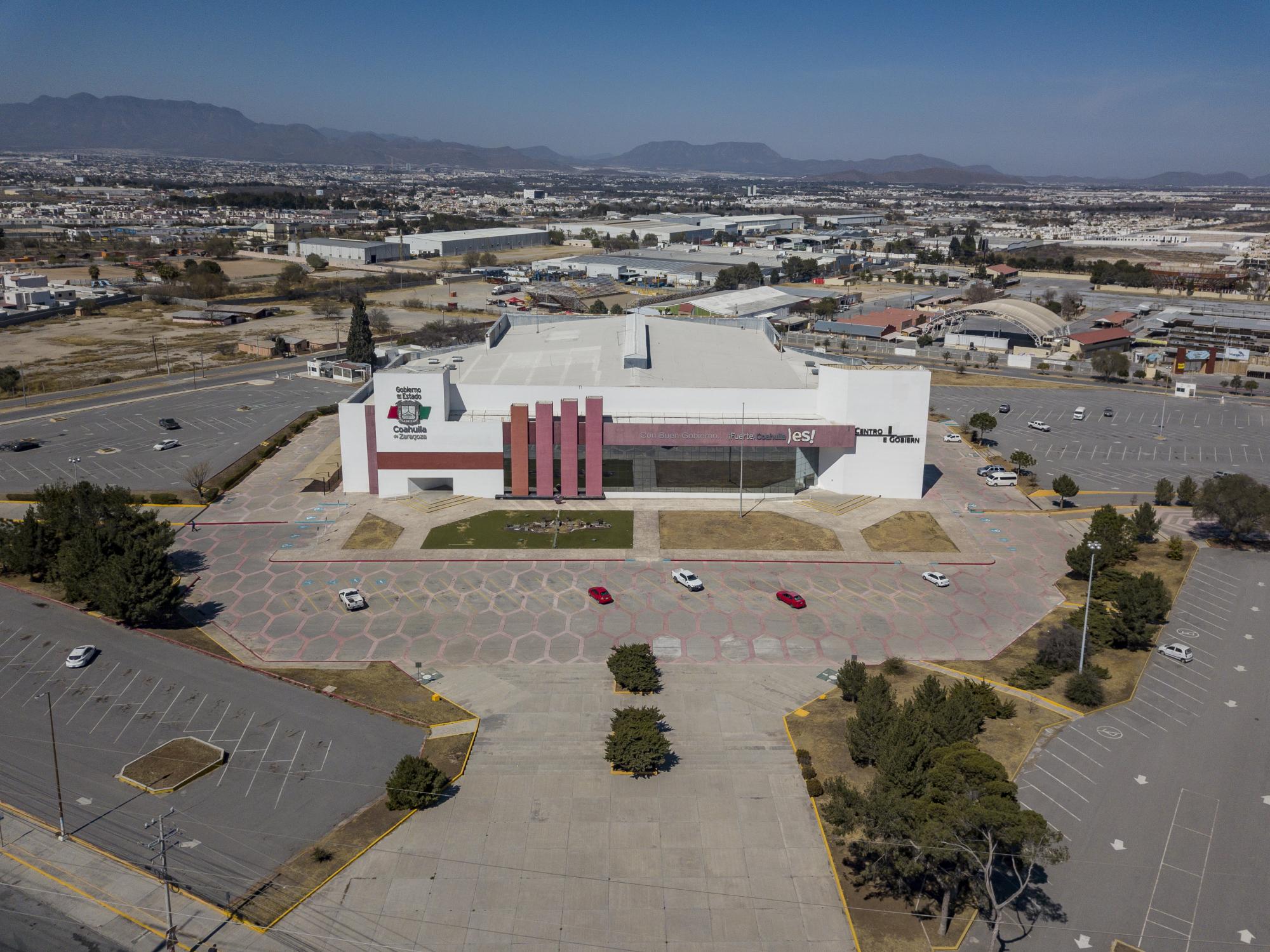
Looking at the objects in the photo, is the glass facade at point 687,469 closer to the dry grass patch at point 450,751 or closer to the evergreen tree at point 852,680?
the evergreen tree at point 852,680

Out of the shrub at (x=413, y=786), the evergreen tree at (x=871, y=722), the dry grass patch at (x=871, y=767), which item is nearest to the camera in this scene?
the dry grass patch at (x=871, y=767)

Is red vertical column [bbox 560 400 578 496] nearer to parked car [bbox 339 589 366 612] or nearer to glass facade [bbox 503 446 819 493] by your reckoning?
glass facade [bbox 503 446 819 493]

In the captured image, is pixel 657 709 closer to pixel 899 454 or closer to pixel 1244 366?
pixel 899 454

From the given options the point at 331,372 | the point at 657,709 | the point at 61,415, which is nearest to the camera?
the point at 657,709

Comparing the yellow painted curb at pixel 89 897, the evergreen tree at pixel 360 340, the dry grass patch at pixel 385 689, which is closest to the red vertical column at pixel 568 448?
the dry grass patch at pixel 385 689

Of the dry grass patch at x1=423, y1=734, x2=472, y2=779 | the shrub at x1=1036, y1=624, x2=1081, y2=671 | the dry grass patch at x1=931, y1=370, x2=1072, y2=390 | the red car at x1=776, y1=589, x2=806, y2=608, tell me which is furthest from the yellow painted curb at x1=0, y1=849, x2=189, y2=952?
the dry grass patch at x1=931, y1=370, x2=1072, y2=390

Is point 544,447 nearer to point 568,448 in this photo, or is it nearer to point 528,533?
point 568,448

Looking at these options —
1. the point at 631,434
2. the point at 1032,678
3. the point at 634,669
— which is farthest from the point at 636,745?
the point at 631,434

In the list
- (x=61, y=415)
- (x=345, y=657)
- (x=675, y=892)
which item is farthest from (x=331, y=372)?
(x=675, y=892)
